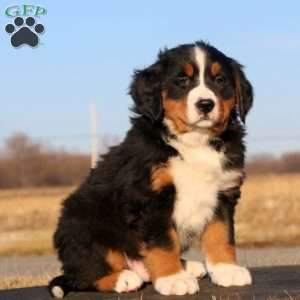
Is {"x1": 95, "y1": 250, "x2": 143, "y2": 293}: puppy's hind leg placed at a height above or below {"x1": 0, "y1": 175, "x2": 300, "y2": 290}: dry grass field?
above

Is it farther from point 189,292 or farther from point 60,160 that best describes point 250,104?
point 60,160

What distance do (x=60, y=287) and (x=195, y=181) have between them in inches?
53.9

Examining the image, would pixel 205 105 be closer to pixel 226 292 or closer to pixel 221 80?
pixel 221 80

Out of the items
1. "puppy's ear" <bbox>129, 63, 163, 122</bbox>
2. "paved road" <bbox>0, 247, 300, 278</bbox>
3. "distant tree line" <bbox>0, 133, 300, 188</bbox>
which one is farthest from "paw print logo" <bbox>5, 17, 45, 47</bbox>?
"distant tree line" <bbox>0, 133, 300, 188</bbox>

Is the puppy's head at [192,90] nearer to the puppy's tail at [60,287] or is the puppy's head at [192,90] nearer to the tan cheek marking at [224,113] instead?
the tan cheek marking at [224,113]

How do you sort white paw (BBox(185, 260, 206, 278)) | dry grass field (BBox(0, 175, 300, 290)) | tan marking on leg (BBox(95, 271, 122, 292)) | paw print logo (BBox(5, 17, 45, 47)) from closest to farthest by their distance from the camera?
tan marking on leg (BBox(95, 271, 122, 292)), white paw (BBox(185, 260, 206, 278)), paw print logo (BBox(5, 17, 45, 47)), dry grass field (BBox(0, 175, 300, 290))

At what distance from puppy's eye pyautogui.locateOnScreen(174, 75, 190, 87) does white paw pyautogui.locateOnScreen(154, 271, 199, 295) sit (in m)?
1.41

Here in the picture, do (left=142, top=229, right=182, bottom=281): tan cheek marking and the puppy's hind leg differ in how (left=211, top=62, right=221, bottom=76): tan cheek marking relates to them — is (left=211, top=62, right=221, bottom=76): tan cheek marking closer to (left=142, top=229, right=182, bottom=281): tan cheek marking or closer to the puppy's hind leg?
(left=142, top=229, right=182, bottom=281): tan cheek marking

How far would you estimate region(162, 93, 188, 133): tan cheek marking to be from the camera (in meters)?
5.42

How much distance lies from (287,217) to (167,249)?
1726cm

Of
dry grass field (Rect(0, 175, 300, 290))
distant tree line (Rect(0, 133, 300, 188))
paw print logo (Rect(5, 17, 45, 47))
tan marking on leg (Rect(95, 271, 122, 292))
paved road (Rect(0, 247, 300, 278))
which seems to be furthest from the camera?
distant tree line (Rect(0, 133, 300, 188))

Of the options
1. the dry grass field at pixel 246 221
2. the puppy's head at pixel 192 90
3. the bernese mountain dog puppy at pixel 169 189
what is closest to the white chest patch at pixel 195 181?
the bernese mountain dog puppy at pixel 169 189

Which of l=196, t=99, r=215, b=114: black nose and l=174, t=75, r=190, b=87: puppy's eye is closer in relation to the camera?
l=196, t=99, r=215, b=114: black nose

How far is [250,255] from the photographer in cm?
1455
